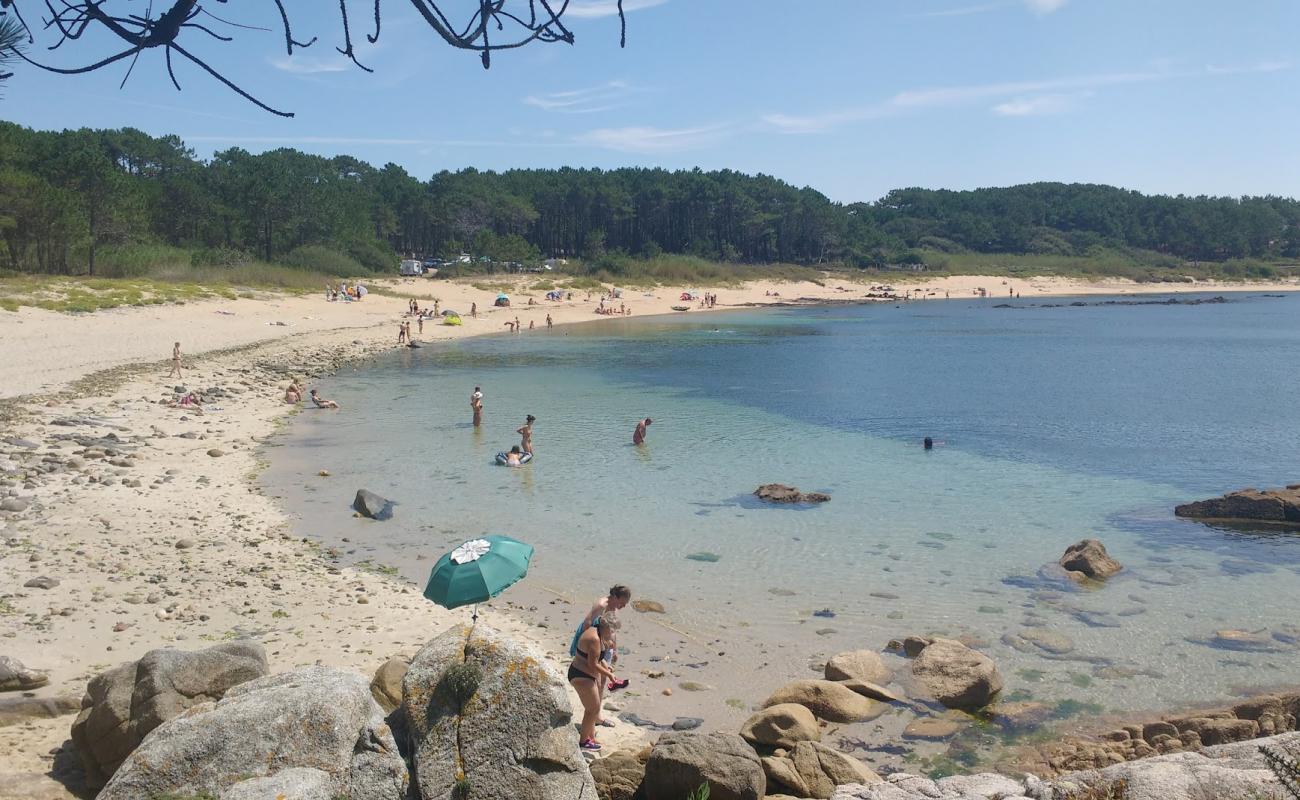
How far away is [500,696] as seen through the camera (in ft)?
20.2

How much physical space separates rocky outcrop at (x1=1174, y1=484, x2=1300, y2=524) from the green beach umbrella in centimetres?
1601

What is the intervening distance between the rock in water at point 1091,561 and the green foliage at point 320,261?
223ft

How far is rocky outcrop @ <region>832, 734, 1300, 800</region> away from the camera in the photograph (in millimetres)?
6043

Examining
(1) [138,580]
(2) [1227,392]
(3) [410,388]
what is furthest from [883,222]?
(1) [138,580]

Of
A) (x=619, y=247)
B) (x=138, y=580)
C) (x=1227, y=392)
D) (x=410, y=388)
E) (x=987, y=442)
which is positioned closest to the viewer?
(x=138, y=580)

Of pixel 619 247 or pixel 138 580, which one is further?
pixel 619 247

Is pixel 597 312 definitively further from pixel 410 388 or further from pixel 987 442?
pixel 987 442

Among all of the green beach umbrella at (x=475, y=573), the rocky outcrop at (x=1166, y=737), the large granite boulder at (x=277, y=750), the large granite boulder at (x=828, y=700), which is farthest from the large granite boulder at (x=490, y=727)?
the rocky outcrop at (x=1166, y=737)

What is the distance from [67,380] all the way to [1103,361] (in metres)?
49.9

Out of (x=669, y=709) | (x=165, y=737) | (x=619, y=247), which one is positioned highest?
(x=619, y=247)

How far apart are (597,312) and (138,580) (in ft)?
216

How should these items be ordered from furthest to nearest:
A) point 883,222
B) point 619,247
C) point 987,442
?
1. point 883,222
2. point 619,247
3. point 987,442

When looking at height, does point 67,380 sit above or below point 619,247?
below

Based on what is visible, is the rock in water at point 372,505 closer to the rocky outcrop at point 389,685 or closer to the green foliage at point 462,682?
the rocky outcrop at point 389,685
